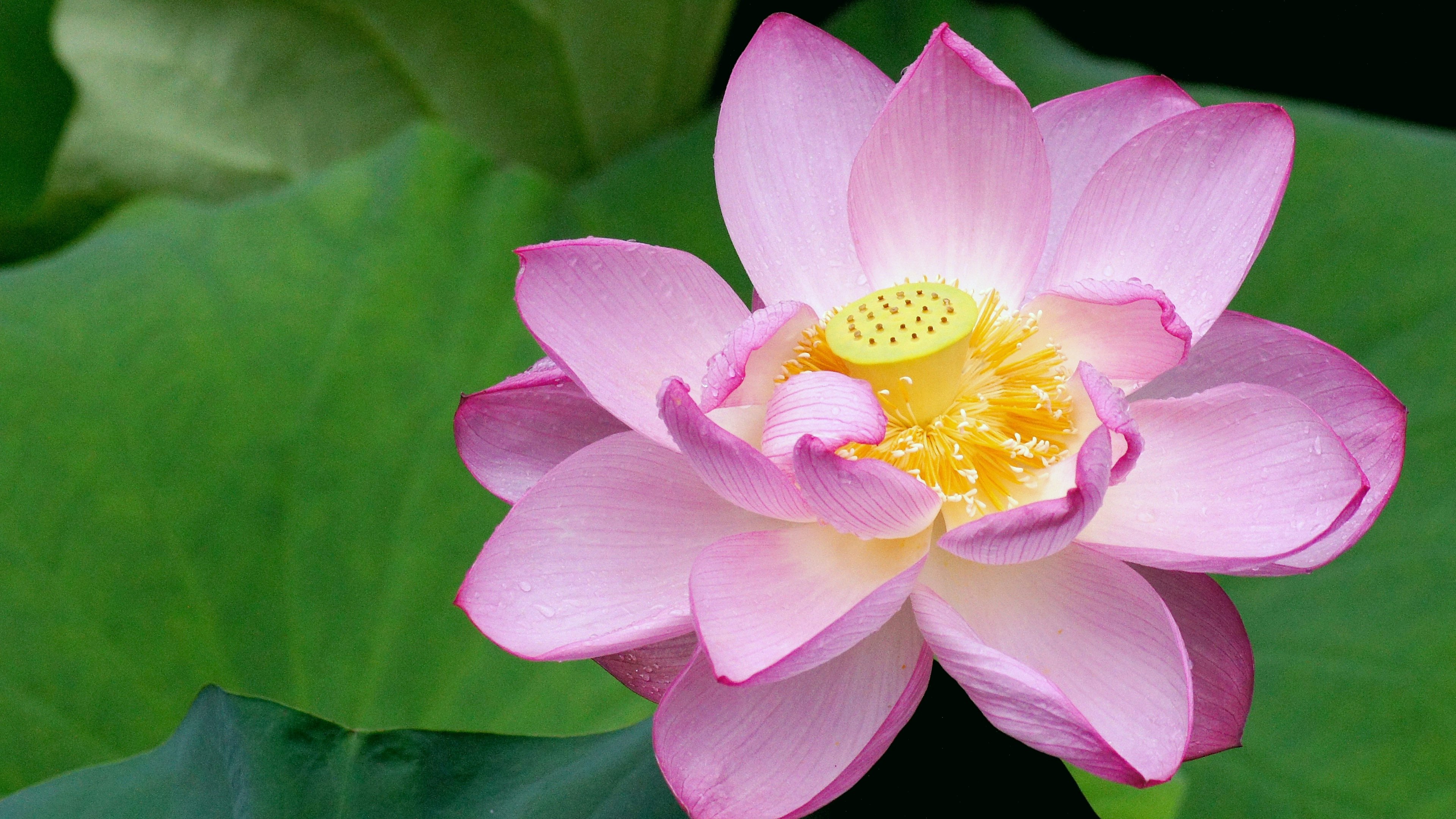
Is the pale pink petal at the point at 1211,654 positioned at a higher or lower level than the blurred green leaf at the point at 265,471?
higher

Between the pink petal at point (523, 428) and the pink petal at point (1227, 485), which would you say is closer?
the pink petal at point (1227, 485)

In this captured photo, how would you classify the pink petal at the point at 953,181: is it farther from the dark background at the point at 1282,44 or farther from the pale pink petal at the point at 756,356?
the dark background at the point at 1282,44

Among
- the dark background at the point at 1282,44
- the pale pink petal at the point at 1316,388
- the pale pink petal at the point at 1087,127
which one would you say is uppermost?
the pale pink petal at the point at 1087,127

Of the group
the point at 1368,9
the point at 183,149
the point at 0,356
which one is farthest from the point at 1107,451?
the point at 183,149

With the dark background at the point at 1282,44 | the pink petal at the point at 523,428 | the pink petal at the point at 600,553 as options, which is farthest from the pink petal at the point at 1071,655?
the dark background at the point at 1282,44

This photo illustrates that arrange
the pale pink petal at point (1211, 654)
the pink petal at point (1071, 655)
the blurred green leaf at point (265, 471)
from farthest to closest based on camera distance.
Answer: the blurred green leaf at point (265, 471) < the pale pink petal at point (1211, 654) < the pink petal at point (1071, 655)

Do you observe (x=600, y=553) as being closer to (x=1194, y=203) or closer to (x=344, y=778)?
(x=344, y=778)

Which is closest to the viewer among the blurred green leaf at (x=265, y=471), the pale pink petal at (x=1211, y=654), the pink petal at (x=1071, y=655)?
the pink petal at (x=1071, y=655)

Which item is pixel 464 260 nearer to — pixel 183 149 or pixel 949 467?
pixel 949 467
